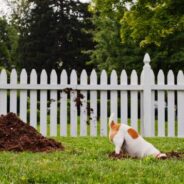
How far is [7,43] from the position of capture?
4569 centimetres

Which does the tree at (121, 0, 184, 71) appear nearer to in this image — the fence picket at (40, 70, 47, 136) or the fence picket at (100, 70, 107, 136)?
the fence picket at (100, 70, 107, 136)

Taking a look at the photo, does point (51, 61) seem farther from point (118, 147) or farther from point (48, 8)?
point (118, 147)

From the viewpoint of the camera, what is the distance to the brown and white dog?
6.83 meters

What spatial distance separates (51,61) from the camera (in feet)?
140

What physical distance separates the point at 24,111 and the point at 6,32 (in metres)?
34.5

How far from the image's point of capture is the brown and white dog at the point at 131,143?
6828mm

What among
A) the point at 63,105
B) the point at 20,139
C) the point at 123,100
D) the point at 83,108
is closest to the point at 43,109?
the point at 63,105

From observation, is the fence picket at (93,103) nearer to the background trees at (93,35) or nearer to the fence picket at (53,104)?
the fence picket at (53,104)

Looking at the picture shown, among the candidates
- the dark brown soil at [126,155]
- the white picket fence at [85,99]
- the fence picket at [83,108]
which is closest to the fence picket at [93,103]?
the white picket fence at [85,99]

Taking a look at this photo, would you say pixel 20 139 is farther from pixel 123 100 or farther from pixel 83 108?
pixel 123 100

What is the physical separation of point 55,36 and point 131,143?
38178 millimetres

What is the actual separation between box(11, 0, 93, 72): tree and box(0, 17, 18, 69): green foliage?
3.10 ft

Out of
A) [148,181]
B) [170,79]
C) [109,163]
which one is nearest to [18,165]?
[109,163]

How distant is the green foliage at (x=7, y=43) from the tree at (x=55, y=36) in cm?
94
